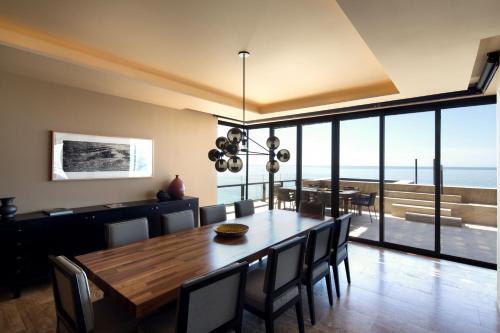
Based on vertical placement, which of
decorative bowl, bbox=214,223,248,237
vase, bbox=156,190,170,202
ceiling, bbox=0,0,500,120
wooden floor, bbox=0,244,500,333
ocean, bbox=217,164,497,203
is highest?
ceiling, bbox=0,0,500,120

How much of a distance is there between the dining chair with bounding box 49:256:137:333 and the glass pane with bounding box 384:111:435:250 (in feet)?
14.9

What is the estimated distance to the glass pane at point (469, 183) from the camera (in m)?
3.94

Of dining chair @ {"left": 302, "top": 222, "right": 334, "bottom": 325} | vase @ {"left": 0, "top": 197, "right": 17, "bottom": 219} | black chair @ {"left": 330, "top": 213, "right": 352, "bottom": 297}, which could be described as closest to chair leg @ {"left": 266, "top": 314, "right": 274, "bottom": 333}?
dining chair @ {"left": 302, "top": 222, "right": 334, "bottom": 325}

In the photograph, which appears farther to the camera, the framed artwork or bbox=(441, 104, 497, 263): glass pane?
bbox=(441, 104, 497, 263): glass pane

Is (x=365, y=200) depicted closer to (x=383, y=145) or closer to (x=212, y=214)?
(x=383, y=145)

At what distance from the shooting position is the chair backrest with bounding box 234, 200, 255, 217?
Answer: 4051mm

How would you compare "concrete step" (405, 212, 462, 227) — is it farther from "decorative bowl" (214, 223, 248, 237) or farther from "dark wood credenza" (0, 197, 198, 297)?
"dark wood credenza" (0, 197, 198, 297)

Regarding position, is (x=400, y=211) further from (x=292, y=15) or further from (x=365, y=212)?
(x=292, y=15)

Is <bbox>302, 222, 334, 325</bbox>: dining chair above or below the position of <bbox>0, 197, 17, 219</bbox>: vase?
below

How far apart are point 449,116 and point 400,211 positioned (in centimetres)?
184

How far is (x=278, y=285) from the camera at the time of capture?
207cm

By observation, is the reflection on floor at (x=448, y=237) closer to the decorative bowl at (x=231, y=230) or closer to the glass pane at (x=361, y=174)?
the glass pane at (x=361, y=174)

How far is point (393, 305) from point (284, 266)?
5.35 ft

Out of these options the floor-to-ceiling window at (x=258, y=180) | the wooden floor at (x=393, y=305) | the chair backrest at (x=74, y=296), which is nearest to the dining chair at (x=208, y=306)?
the chair backrest at (x=74, y=296)
